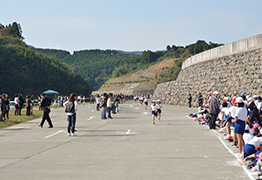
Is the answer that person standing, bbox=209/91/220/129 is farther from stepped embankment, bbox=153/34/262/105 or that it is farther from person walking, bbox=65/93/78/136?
stepped embankment, bbox=153/34/262/105

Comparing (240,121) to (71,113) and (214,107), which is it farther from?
(71,113)

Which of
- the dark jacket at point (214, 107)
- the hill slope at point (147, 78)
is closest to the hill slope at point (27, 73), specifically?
the hill slope at point (147, 78)

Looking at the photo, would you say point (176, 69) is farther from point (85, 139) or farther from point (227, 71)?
point (85, 139)

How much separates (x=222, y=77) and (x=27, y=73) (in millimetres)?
53385

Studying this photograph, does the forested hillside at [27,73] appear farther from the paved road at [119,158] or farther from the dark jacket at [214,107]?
the paved road at [119,158]

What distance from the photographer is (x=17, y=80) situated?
247 feet

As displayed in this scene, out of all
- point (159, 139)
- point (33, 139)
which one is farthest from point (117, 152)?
point (33, 139)

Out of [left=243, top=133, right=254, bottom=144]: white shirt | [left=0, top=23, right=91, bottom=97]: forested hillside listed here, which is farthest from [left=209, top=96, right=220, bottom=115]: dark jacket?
[left=0, top=23, right=91, bottom=97]: forested hillside

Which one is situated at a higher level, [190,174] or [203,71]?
[203,71]

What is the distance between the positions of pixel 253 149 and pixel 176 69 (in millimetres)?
122767

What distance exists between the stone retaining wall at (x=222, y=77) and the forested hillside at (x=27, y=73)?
35680 millimetres

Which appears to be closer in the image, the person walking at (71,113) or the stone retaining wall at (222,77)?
the person walking at (71,113)

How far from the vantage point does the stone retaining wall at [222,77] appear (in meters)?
31.3

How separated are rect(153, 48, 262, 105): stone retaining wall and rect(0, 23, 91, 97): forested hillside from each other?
1405 inches
